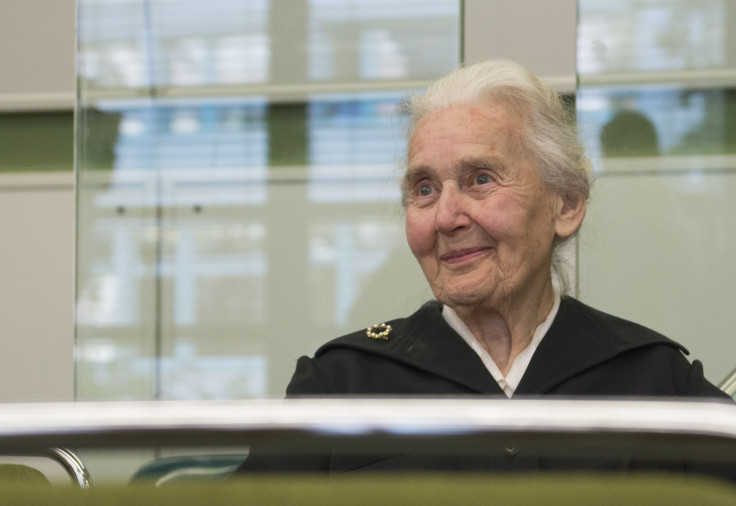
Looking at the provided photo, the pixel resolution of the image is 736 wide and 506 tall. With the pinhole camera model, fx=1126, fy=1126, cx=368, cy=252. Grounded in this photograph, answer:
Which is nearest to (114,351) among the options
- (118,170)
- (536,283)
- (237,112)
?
(118,170)

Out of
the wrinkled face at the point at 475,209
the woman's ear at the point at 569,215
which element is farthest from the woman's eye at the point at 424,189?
the woman's ear at the point at 569,215

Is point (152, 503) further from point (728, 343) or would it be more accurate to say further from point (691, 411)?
point (728, 343)

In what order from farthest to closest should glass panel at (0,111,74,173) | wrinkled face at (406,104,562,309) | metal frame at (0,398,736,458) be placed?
glass panel at (0,111,74,173), wrinkled face at (406,104,562,309), metal frame at (0,398,736,458)

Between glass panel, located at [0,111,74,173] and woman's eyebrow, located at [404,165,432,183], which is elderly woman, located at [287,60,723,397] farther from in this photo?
glass panel, located at [0,111,74,173]

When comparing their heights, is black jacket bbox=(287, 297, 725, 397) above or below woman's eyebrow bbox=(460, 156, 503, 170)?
below

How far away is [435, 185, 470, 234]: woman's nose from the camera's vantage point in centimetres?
174

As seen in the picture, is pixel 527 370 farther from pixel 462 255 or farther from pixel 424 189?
pixel 424 189

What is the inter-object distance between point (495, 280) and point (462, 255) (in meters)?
0.06

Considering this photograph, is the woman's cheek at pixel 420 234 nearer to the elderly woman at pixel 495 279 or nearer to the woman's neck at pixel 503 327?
the elderly woman at pixel 495 279

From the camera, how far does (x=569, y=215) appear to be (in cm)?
186

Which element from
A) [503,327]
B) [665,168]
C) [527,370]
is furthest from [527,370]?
[665,168]

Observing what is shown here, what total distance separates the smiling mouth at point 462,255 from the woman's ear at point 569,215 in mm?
166

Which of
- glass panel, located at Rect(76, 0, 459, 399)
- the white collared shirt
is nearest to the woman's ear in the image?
the white collared shirt

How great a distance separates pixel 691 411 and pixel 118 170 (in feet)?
7.69
